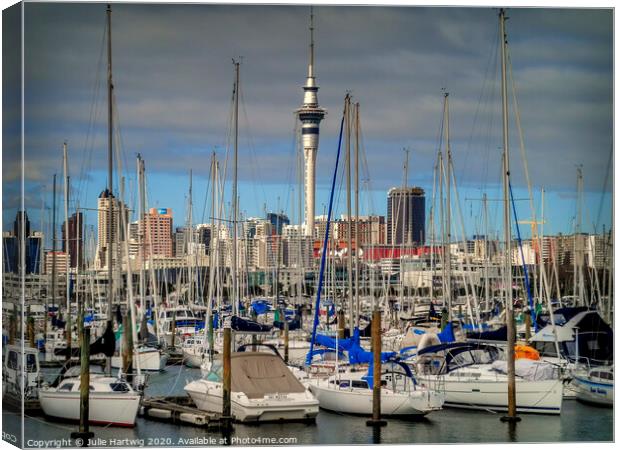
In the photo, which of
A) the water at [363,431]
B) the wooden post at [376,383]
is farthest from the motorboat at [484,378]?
the wooden post at [376,383]

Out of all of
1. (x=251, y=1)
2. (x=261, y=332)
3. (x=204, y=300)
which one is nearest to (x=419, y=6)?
(x=251, y=1)

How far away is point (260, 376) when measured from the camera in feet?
71.3

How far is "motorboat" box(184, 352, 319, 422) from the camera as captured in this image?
68.5 ft

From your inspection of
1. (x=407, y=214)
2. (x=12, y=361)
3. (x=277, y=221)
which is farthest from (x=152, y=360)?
(x=277, y=221)

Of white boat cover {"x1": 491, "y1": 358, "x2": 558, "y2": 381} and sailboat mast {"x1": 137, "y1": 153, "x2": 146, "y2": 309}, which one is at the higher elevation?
sailboat mast {"x1": 137, "y1": 153, "x2": 146, "y2": 309}

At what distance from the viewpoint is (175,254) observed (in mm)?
48562

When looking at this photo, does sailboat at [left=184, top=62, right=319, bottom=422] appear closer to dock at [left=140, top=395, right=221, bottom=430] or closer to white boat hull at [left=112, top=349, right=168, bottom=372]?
dock at [left=140, top=395, right=221, bottom=430]

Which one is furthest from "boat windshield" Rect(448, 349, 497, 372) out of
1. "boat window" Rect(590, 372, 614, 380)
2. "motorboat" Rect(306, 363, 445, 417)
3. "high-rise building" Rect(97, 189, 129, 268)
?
"high-rise building" Rect(97, 189, 129, 268)

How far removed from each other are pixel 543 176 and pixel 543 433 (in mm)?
4769

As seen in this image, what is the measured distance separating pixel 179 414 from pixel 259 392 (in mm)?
1475

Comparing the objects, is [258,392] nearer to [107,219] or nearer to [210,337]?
[107,219]

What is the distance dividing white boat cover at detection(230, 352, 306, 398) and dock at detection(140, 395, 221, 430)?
81 cm

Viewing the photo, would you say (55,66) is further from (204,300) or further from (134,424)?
(204,300)

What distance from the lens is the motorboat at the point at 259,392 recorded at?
20875 mm
